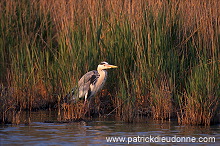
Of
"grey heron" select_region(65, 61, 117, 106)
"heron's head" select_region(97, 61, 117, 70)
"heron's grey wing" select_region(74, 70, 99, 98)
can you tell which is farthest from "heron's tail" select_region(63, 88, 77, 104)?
"heron's head" select_region(97, 61, 117, 70)

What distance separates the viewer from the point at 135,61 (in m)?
8.77

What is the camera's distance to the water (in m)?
6.29

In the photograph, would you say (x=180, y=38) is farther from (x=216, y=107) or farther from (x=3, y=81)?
(x=3, y=81)

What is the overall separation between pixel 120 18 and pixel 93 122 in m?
2.20

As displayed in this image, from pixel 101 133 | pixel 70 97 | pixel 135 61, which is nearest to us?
pixel 101 133

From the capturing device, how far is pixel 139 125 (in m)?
7.54

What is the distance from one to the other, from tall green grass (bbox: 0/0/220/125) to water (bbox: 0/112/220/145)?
0.99 feet

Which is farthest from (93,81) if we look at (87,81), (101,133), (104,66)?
(101,133)

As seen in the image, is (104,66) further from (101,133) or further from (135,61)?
(101,133)

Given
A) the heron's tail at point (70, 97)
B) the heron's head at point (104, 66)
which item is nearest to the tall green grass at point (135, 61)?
the heron's tail at point (70, 97)

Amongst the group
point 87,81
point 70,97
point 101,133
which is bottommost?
point 101,133

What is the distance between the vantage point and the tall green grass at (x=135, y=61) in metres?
7.74

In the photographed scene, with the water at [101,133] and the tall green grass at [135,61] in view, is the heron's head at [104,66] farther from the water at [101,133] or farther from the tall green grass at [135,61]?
the water at [101,133]

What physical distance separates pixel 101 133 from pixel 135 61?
88.1 inches
